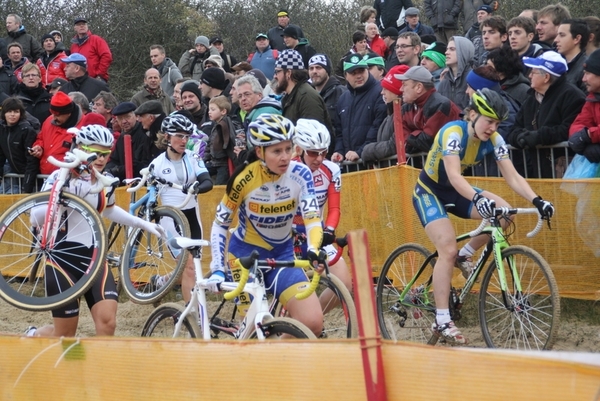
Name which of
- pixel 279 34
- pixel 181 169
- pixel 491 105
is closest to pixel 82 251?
pixel 181 169

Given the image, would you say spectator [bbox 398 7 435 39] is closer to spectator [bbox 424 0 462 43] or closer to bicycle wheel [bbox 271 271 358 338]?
spectator [bbox 424 0 462 43]

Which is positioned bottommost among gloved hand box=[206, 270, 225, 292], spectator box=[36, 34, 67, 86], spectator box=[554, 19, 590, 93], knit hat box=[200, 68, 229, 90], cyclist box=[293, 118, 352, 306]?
gloved hand box=[206, 270, 225, 292]

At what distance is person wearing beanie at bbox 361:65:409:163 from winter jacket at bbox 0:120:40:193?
16.5 feet

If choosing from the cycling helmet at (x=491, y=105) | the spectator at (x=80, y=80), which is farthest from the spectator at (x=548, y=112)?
the spectator at (x=80, y=80)

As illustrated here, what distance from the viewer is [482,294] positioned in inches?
289

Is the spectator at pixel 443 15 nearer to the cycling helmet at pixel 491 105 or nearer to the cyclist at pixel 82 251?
the cycling helmet at pixel 491 105

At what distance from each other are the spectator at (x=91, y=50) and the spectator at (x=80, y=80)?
1.21 metres

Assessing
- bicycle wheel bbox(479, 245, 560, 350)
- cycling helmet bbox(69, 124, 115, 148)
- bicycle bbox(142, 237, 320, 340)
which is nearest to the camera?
bicycle bbox(142, 237, 320, 340)

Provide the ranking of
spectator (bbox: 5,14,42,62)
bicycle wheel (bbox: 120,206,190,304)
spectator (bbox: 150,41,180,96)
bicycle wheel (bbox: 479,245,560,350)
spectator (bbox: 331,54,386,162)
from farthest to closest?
spectator (bbox: 5,14,42,62), spectator (bbox: 150,41,180,96), spectator (bbox: 331,54,386,162), bicycle wheel (bbox: 120,206,190,304), bicycle wheel (bbox: 479,245,560,350)

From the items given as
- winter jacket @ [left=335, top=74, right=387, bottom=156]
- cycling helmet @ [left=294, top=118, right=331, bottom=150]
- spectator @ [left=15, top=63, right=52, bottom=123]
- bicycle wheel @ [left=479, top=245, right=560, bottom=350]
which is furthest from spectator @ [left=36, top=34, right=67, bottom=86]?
bicycle wheel @ [left=479, top=245, right=560, bottom=350]

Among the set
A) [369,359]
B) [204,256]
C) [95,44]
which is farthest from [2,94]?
[369,359]

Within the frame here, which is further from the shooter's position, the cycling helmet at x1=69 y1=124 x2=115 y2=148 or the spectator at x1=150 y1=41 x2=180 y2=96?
the spectator at x1=150 y1=41 x2=180 y2=96

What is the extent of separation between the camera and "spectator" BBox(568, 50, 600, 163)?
7.74 meters

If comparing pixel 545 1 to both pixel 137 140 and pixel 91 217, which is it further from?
pixel 91 217
